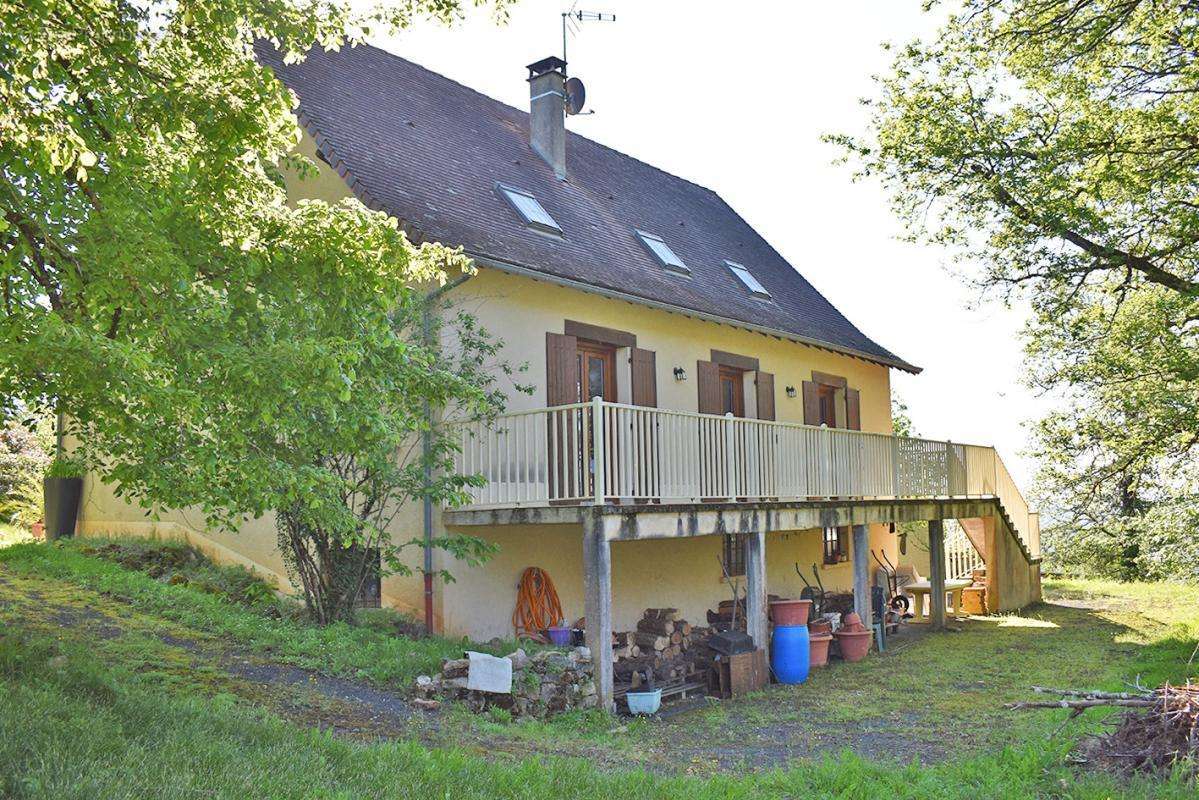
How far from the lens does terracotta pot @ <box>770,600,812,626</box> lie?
13258mm

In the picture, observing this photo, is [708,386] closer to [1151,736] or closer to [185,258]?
[1151,736]

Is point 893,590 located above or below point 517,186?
below

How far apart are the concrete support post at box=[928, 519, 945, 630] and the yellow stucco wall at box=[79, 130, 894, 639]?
2412 millimetres

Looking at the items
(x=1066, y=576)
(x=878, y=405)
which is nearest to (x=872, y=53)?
(x=878, y=405)

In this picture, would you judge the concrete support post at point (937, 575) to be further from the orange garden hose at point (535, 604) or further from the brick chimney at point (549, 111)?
the brick chimney at point (549, 111)

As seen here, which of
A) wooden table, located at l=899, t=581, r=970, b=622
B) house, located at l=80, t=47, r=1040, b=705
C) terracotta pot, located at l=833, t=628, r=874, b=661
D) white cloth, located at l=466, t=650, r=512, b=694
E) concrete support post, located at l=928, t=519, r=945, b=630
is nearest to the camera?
white cloth, located at l=466, t=650, r=512, b=694

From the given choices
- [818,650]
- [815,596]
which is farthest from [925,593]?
[818,650]

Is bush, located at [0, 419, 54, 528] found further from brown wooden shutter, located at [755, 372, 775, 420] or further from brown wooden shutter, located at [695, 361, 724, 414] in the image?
brown wooden shutter, located at [755, 372, 775, 420]

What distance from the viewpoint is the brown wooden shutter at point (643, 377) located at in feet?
47.8

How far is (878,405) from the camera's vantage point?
22281 mm

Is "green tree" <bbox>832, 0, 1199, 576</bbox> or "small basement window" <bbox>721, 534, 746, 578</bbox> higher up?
"green tree" <bbox>832, 0, 1199, 576</bbox>

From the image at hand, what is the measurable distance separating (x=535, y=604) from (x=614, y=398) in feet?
10.8

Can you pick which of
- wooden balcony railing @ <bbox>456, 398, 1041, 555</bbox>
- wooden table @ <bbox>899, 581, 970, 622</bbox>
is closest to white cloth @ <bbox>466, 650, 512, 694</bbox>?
→ wooden balcony railing @ <bbox>456, 398, 1041, 555</bbox>

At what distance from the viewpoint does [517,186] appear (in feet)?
52.2
